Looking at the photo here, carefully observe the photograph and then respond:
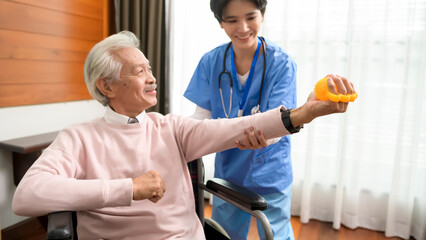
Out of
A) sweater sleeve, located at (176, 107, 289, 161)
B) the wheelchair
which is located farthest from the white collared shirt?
the wheelchair

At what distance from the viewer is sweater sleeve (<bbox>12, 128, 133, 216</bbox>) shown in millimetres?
964

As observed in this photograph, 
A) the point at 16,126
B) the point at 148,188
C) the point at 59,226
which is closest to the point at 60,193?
the point at 59,226

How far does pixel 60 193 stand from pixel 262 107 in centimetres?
87

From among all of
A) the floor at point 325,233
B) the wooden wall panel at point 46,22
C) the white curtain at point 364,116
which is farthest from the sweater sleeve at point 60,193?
the white curtain at point 364,116

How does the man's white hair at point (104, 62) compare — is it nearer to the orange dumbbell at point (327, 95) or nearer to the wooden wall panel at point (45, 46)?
the orange dumbbell at point (327, 95)

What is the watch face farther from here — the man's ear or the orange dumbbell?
the man's ear

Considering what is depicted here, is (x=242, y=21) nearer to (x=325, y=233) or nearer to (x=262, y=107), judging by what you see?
(x=262, y=107)

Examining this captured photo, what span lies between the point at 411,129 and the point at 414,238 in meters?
0.81

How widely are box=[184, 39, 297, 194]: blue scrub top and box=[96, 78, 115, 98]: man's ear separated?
0.51 meters

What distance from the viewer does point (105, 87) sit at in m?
1.25

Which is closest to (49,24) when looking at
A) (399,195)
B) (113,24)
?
(113,24)

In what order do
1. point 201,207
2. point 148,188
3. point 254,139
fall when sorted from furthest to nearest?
point 201,207 < point 254,139 < point 148,188

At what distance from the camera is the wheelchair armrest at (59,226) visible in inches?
34.8

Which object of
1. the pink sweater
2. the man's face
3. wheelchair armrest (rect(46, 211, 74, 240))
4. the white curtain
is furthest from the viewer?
the white curtain
